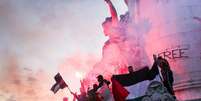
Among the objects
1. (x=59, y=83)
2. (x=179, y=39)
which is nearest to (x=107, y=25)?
(x=179, y=39)

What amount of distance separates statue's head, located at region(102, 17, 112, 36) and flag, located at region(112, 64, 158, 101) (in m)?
17.9

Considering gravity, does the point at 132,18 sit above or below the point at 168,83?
above

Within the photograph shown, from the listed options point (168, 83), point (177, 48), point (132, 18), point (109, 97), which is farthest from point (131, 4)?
point (168, 83)

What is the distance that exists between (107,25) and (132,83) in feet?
61.0

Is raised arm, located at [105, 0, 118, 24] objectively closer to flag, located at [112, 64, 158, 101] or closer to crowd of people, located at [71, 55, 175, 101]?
crowd of people, located at [71, 55, 175, 101]

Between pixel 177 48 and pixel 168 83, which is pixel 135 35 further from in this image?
pixel 168 83

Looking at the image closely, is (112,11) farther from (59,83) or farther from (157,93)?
(157,93)

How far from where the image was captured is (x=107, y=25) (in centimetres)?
4519

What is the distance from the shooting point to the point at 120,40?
43.1 metres

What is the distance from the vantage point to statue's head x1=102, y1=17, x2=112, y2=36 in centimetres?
4494

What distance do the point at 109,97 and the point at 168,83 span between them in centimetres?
455

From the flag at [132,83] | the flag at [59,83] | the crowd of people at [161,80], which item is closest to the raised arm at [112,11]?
the flag at [59,83]

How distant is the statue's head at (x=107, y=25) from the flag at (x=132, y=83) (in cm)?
1787

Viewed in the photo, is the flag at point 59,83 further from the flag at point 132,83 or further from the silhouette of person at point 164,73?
the silhouette of person at point 164,73
